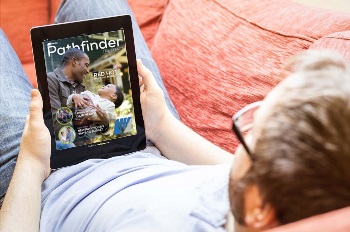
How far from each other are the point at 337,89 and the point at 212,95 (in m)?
0.59

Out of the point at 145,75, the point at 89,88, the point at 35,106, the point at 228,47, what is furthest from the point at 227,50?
the point at 35,106

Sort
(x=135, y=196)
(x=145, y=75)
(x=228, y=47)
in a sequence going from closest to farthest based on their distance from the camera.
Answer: (x=135, y=196) → (x=145, y=75) → (x=228, y=47)

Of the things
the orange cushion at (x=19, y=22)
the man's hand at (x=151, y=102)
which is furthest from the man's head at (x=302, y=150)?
the orange cushion at (x=19, y=22)

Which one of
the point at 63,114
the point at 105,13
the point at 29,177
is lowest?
the point at 29,177

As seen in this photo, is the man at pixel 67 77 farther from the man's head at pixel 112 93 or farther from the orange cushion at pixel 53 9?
the orange cushion at pixel 53 9

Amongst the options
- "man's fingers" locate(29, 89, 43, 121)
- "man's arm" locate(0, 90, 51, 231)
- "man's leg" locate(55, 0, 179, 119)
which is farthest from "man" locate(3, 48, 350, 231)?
"man's leg" locate(55, 0, 179, 119)

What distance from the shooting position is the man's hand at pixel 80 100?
3.20 ft

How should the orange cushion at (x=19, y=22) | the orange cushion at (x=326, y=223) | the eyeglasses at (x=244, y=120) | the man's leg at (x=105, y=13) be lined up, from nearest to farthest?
the orange cushion at (x=326, y=223)
the eyeglasses at (x=244, y=120)
the man's leg at (x=105, y=13)
the orange cushion at (x=19, y=22)

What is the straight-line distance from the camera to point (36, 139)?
0.97 meters

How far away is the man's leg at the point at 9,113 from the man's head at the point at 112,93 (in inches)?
8.8

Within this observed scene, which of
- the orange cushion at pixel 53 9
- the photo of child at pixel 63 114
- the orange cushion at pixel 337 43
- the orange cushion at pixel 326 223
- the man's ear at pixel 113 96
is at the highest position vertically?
the orange cushion at pixel 337 43

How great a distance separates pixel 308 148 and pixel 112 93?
53 cm

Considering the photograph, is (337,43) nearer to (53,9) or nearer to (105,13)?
(105,13)

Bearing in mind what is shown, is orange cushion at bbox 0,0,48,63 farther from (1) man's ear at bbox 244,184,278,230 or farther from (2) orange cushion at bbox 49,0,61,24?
(1) man's ear at bbox 244,184,278,230
